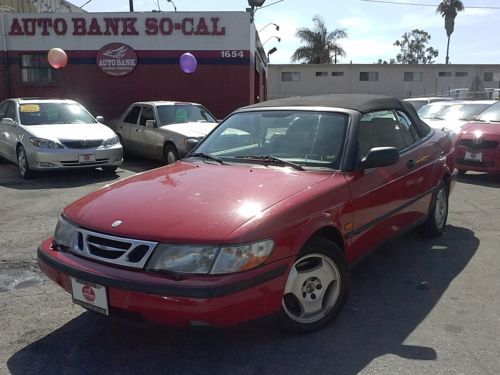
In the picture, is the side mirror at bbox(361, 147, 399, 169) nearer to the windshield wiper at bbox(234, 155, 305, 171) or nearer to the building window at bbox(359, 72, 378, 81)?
the windshield wiper at bbox(234, 155, 305, 171)

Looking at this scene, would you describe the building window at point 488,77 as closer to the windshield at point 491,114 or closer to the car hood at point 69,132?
the windshield at point 491,114

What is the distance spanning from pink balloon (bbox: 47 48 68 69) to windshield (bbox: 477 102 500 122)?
40.7 feet

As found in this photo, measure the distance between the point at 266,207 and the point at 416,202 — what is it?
89.2 inches

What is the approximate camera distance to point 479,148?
9.08 metres

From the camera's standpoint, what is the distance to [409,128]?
16.7 ft

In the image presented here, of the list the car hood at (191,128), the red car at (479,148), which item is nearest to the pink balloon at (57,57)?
the car hood at (191,128)

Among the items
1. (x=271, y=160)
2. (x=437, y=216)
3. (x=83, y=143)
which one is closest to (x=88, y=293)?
(x=271, y=160)

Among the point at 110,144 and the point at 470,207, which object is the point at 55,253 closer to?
the point at 470,207

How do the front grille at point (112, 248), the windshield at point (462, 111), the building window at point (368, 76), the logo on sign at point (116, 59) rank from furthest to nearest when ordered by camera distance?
the building window at point (368, 76)
the logo on sign at point (116, 59)
the windshield at point (462, 111)
the front grille at point (112, 248)

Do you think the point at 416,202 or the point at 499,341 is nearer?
the point at 499,341

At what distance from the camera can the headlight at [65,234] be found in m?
3.22

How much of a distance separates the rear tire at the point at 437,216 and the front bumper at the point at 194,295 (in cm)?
288

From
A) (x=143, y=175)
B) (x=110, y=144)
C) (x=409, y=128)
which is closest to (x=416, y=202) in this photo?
(x=409, y=128)

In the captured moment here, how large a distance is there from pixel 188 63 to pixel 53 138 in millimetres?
8206
